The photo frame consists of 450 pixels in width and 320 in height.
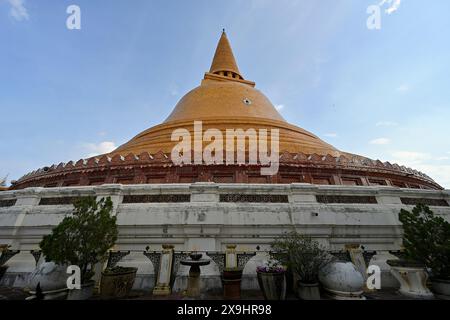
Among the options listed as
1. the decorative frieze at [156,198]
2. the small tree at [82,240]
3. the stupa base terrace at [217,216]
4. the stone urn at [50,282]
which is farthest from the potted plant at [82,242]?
the decorative frieze at [156,198]

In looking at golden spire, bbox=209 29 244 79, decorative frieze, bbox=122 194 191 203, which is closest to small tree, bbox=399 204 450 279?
decorative frieze, bbox=122 194 191 203

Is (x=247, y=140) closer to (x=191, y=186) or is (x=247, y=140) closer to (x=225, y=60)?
(x=191, y=186)

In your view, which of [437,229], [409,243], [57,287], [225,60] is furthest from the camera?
[225,60]

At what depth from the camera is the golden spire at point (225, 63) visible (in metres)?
31.6

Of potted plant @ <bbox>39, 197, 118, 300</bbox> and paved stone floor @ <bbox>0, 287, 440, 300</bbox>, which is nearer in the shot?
potted plant @ <bbox>39, 197, 118, 300</bbox>

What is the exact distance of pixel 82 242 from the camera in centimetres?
520

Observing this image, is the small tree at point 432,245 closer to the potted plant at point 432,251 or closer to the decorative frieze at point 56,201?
the potted plant at point 432,251

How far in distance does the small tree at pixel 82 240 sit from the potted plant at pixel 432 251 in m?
7.53

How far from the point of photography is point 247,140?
12.6 meters

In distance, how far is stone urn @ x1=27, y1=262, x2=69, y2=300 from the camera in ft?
15.9

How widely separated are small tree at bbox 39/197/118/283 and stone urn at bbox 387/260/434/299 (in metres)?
7.44

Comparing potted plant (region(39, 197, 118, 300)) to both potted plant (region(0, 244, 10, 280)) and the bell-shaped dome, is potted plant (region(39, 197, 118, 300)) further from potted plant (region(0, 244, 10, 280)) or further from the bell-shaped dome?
the bell-shaped dome

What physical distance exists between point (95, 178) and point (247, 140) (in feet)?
28.0
